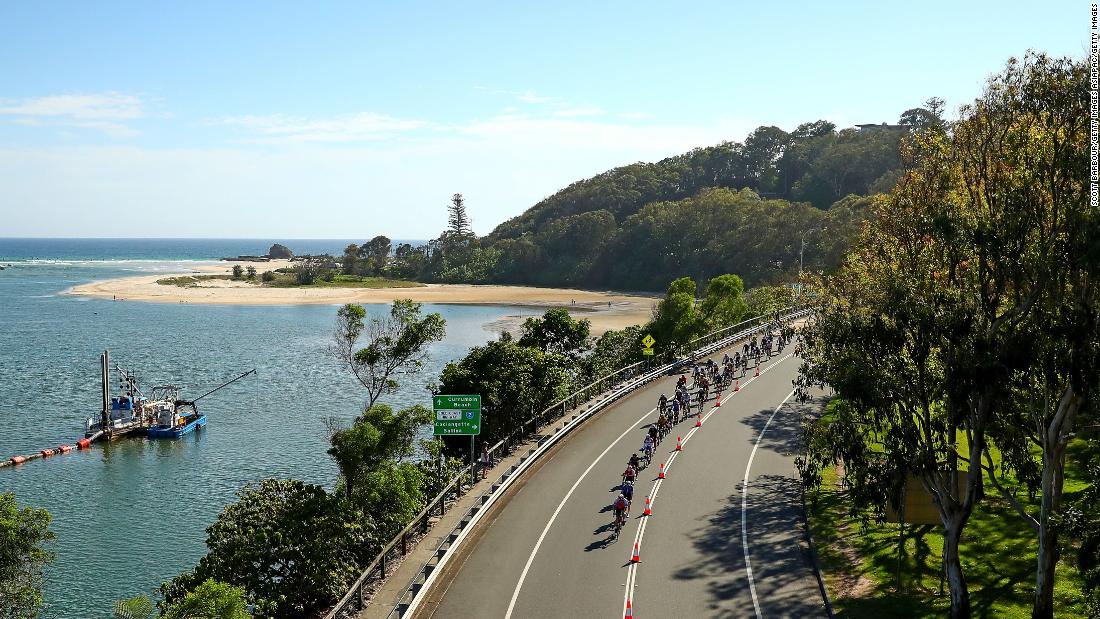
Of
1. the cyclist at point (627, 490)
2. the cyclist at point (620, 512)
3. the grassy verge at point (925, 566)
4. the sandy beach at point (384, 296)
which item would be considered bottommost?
the grassy verge at point (925, 566)

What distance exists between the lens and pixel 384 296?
13675 cm

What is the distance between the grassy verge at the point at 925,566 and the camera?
2049 centimetres

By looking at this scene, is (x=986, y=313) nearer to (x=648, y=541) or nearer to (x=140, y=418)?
(x=648, y=541)

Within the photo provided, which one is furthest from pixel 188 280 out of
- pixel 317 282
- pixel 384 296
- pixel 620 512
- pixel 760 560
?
pixel 760 560

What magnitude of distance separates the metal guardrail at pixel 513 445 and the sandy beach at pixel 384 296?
53816 millimetres

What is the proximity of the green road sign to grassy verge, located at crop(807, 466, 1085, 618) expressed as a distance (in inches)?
440

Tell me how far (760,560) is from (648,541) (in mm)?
3165

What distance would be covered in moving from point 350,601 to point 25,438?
3746cm

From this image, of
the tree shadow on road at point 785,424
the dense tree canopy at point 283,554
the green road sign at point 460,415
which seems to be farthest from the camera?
the tree shadow on road at point 785,424

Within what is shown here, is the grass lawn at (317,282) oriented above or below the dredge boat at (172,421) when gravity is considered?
above

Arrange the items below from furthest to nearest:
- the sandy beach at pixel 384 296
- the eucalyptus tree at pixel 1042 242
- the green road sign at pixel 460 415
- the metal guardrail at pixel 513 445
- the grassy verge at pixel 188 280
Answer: the grassy verge at pixel 188 280, the sandy beach at pixel 384 296, the green road sign at pixel 460 415, the metal guardrail at pixel 513 445, the eucalyptus tree at pixel 1042 242

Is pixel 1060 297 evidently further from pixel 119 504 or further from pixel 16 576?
pixel 119 504

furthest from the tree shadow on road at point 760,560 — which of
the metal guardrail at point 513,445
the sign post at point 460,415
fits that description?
the sign post at point 460,415

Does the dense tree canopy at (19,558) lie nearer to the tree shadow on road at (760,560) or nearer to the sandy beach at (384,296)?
the tree shadow on road at (760,560)
